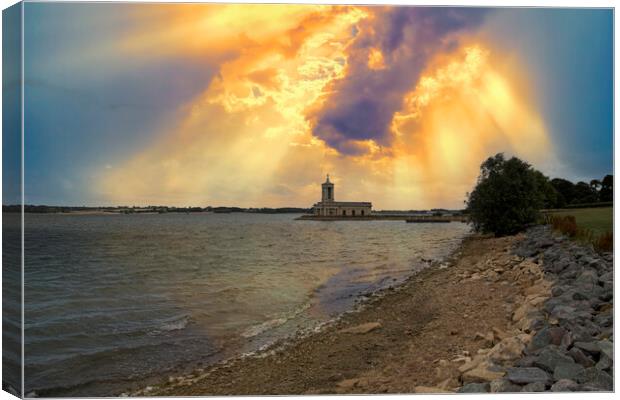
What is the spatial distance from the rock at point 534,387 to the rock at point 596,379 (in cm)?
42

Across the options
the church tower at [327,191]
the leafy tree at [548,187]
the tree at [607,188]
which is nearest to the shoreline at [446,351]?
the tree at [607,188]

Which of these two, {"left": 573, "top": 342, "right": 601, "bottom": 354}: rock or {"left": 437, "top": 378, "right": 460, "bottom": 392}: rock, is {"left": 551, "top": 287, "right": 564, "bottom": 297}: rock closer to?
{"left": 573, "top": 342, "right": 601, "bottom": 354}: rock

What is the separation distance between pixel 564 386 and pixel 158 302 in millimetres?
8776

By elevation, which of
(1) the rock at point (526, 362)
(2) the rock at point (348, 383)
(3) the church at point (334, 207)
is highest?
(3) the church at point (334, 207)

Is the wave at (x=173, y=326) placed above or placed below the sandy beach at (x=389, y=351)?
below

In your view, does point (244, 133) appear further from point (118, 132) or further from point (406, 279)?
point (406, 279)

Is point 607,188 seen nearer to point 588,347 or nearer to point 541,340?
point 588,347

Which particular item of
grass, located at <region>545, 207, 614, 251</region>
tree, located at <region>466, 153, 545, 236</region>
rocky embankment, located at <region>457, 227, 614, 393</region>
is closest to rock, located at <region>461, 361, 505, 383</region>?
rocky embankment, located at <region>457, 227, 614, 393</region>

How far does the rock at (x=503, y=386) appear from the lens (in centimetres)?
414

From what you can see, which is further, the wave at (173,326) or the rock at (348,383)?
the wave at (173,326)

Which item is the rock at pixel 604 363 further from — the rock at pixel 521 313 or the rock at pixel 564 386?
the rock at pixel 521 313

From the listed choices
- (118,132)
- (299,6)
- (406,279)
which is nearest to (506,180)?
(406,279)

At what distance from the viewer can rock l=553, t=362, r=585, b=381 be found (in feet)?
13.9

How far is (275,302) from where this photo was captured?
1028 centimetres
